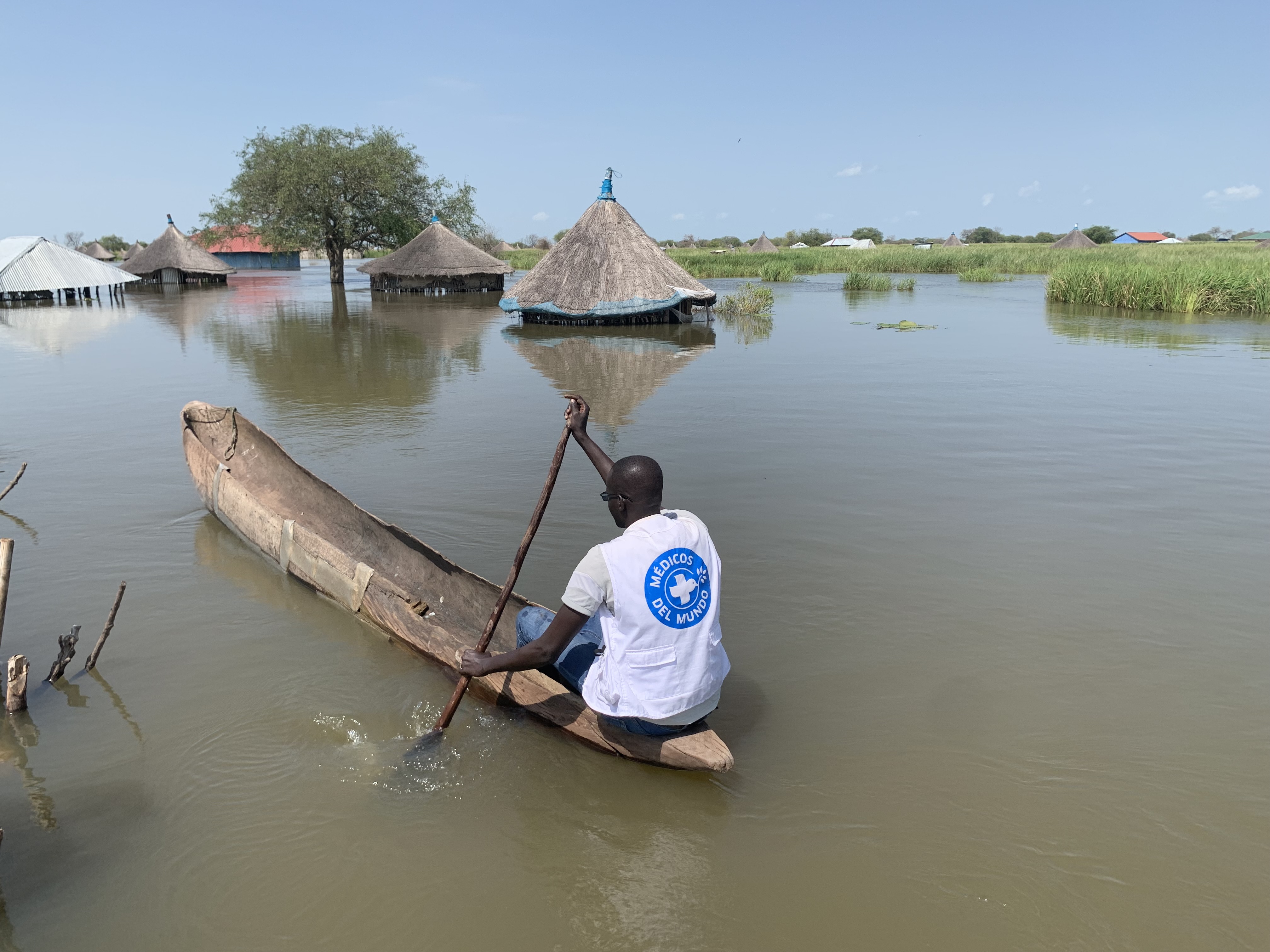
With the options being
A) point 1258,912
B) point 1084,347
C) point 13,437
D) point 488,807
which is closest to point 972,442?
point 1258,912

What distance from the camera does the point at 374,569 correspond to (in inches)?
163

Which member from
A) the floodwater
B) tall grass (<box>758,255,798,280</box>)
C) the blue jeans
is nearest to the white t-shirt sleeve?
the blue jeans

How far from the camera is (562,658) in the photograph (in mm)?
3117

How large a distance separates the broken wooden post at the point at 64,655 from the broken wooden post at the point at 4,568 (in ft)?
1.26

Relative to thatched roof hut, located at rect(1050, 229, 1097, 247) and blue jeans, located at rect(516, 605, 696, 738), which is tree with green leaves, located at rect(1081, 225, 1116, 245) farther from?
blue jeans, located at rect(516, 605, 696, 738)

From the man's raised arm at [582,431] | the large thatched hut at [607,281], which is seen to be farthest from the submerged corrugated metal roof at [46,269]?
the man's raised arm at [582,431]

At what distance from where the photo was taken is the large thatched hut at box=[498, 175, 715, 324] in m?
16.6

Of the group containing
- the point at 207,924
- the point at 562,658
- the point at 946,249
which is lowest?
the point at 207,924

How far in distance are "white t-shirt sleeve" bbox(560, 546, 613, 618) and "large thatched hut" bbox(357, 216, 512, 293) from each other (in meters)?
25.0

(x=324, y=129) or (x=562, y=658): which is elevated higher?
(x=324, y=129)

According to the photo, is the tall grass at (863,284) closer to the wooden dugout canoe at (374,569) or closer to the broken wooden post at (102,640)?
the wooden dugout canoe at (374,569)

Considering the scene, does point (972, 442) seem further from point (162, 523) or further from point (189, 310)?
point (189, 310)

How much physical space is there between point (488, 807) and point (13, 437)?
708cm

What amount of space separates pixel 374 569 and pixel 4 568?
1551 millimetres
